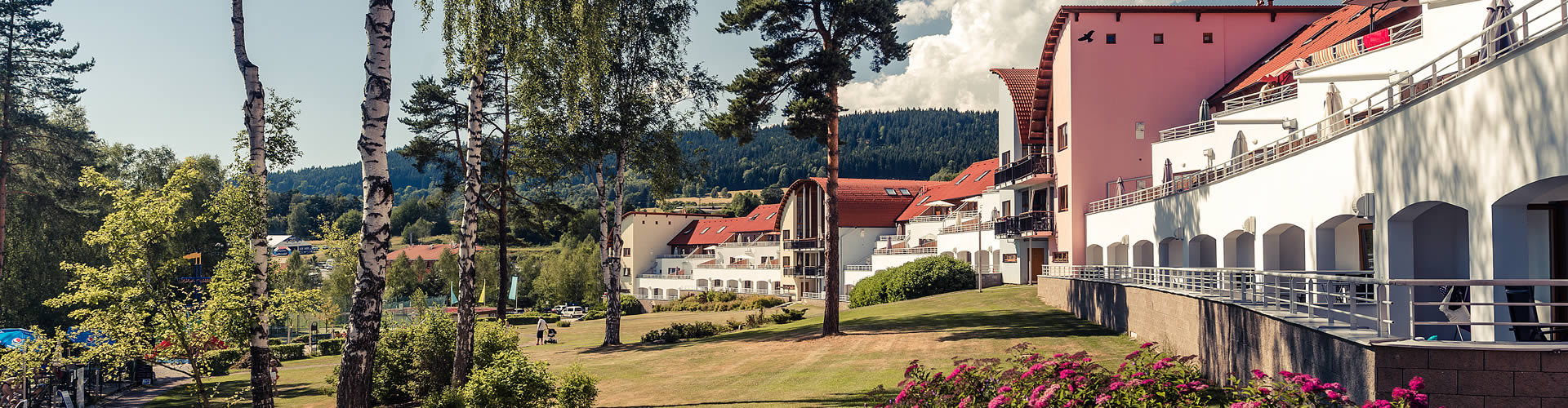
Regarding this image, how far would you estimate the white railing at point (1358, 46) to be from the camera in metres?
20.3

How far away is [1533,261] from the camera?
1127 centimetres

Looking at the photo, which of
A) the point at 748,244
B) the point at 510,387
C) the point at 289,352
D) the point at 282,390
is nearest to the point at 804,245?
the point at 748,244

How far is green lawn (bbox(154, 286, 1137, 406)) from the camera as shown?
16.6 m

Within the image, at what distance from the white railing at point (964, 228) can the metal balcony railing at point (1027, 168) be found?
13.1 ft

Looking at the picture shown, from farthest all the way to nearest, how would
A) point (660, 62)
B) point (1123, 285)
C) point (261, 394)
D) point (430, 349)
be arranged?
point (660, 62)
point (1123, 285)
point (430, 349)
point (261, 394)

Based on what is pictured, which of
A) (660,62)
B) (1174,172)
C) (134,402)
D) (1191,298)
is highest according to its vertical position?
(660,62)

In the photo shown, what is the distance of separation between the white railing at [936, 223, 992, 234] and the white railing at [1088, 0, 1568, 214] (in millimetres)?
13226

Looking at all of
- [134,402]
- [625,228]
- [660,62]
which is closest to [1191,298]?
[660,62]

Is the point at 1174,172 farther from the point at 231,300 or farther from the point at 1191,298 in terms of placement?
the point at 231,300

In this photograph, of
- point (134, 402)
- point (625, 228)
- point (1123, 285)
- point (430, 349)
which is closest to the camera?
point (430, 349)

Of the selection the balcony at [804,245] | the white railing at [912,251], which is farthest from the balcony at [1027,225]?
the balcony at [804,245]

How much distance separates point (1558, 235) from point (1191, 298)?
5.40 metres

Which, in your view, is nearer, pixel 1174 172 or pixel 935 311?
pixel 1174 172

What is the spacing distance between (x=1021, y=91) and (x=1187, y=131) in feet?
35.0
